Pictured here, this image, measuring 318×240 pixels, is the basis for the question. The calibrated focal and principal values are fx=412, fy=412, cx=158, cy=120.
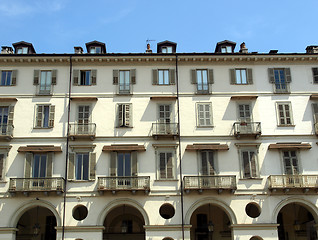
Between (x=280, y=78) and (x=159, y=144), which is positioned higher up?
(x=280, y=78)

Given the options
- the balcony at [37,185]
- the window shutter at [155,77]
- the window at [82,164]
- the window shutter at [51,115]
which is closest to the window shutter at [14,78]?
the window shutter at [51,115]

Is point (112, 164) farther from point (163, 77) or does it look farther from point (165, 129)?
point (163, 77)

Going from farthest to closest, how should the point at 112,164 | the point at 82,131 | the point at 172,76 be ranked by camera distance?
the point at 172,76, the point at 82,131, the point at 112,164

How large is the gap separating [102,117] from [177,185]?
7.95 m

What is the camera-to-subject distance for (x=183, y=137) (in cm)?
A: 3225

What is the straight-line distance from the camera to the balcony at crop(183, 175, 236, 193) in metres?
30.4

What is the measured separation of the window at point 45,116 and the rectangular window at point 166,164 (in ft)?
29.3

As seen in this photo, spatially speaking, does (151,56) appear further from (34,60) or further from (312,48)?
(312,48)

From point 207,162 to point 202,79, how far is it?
6.94 meters

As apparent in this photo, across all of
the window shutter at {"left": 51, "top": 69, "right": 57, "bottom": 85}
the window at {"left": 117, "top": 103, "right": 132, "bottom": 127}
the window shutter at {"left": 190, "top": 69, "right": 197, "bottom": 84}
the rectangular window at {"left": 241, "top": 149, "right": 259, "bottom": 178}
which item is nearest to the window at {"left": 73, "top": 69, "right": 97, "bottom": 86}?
the window shutter at {"left": 51, "top": 69, "right": 57, "bottom": 85}

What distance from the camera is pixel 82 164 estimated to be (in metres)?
31.4

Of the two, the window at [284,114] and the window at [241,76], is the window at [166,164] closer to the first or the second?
the window at [241,76]

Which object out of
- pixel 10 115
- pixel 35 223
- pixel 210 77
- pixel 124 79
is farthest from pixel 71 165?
pixel 210 77

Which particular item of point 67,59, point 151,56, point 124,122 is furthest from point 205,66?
point 67,59
